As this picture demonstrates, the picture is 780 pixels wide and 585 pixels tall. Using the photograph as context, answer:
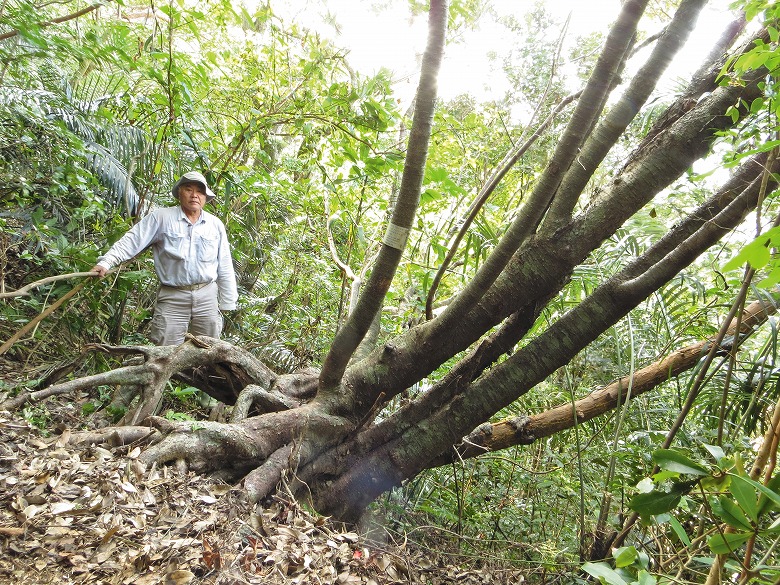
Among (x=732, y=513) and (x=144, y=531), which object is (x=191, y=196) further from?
(x=732, y=513)

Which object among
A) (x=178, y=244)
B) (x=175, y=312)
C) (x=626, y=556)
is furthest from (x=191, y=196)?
(x=626, y=556)

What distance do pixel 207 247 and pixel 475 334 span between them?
2.51m

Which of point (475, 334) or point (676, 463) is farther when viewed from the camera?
point (475, 334)

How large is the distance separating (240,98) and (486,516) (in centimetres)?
527

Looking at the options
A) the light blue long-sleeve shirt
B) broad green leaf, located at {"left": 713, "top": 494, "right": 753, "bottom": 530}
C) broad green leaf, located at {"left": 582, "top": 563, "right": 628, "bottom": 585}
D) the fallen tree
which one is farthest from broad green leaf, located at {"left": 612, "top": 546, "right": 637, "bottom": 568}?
the light blue long-sleeve shirt

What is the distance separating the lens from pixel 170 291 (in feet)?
14.1

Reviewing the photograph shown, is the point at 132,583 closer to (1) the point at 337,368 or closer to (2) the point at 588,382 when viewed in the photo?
(1) the point at 337,368

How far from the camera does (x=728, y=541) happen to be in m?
1.04

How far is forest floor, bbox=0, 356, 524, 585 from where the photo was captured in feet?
5.99

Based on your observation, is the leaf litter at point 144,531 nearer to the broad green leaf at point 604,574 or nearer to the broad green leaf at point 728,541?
the broad green leaf at point 604,574

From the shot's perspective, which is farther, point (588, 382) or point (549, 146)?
point (549, 146)

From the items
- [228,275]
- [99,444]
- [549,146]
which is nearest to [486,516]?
[99,444]

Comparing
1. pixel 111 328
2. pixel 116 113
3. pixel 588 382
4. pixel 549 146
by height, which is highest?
pixel 549 146

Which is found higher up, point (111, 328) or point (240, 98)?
point (240, 98)
